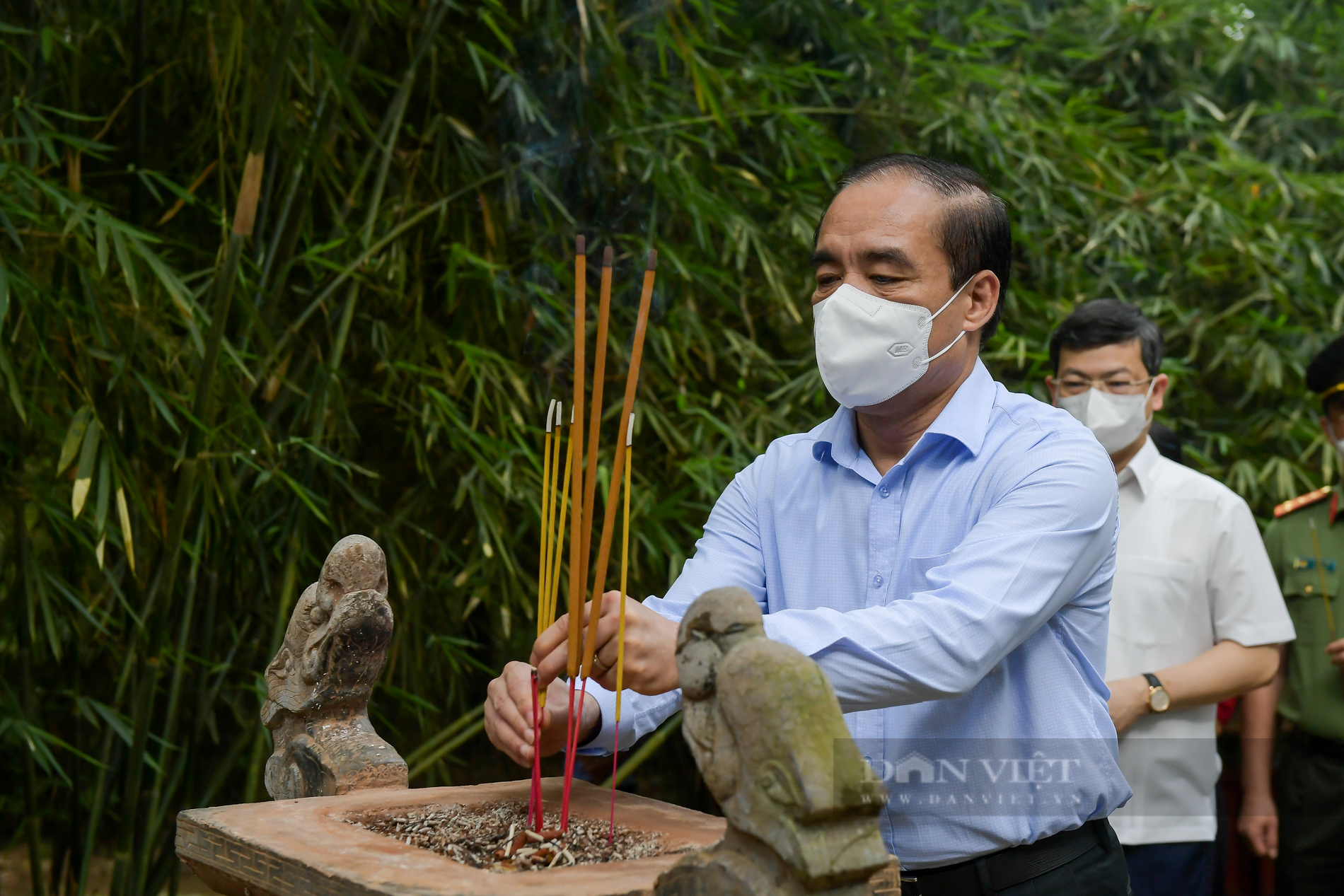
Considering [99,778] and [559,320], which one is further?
[559,320]

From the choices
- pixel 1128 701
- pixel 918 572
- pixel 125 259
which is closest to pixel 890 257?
pixel 918 572

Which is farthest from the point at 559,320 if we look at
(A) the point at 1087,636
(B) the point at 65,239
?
(A) the point at 1087,636

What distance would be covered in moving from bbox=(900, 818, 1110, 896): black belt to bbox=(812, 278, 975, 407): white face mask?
564 millimetres

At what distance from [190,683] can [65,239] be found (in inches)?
45.3

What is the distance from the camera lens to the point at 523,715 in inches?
55.4

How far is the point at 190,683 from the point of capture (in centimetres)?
299

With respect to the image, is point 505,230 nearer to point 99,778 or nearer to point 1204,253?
point 99,778

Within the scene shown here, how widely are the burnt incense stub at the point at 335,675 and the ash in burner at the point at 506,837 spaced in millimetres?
247

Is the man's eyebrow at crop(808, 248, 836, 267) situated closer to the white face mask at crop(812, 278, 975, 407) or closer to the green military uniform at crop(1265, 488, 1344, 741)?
the white face mask at crop(812, 278, 975, 407)

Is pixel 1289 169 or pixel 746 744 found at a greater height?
pixel 1289 169

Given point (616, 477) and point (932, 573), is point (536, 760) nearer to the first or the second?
point (616, 477)

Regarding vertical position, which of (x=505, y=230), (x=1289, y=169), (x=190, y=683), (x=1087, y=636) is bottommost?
(x=190, y=683)

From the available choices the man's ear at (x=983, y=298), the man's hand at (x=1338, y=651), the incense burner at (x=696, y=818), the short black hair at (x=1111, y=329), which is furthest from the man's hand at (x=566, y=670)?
the man's hand at (x=1338, y=651)

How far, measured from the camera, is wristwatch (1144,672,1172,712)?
219cm
